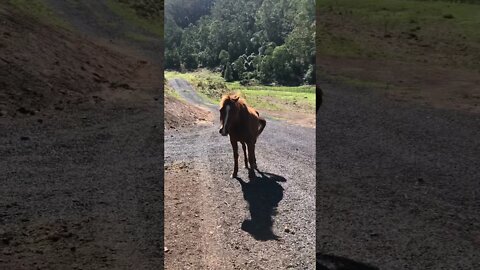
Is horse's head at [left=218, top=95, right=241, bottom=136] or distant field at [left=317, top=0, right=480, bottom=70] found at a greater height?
distant field at [left=317, top=0, right=480, bottom=70]

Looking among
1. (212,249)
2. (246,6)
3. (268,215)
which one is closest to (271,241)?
(268,215)

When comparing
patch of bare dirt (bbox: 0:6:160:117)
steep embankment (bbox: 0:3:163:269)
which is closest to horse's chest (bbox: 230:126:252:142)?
steep embankment (bbox: 0:3:163:269)

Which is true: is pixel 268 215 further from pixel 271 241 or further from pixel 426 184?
pixel 426 184

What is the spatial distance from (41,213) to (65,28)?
304 inches

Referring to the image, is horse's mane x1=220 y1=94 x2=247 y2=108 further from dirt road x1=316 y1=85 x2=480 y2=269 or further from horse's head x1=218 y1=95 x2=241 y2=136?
dirt road x1=316 y1=85 x2=480 y2=269

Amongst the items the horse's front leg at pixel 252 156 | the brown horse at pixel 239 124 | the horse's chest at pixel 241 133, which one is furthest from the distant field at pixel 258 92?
the horse's front leg at pixel 252 156

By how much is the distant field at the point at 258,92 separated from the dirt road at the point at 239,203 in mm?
249

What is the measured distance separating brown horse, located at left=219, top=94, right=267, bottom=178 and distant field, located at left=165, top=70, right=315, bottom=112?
0.15 metres

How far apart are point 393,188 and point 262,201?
6132 mm

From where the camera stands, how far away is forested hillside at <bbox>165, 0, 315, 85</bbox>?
4.33 m

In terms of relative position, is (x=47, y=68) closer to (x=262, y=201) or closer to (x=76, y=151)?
(x=76, y=151)

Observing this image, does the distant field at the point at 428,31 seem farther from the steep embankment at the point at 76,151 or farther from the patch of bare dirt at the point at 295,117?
the patch of bare dirt at the point at 295,117

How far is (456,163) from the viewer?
1116 centimetres

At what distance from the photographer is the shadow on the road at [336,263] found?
4730mm
